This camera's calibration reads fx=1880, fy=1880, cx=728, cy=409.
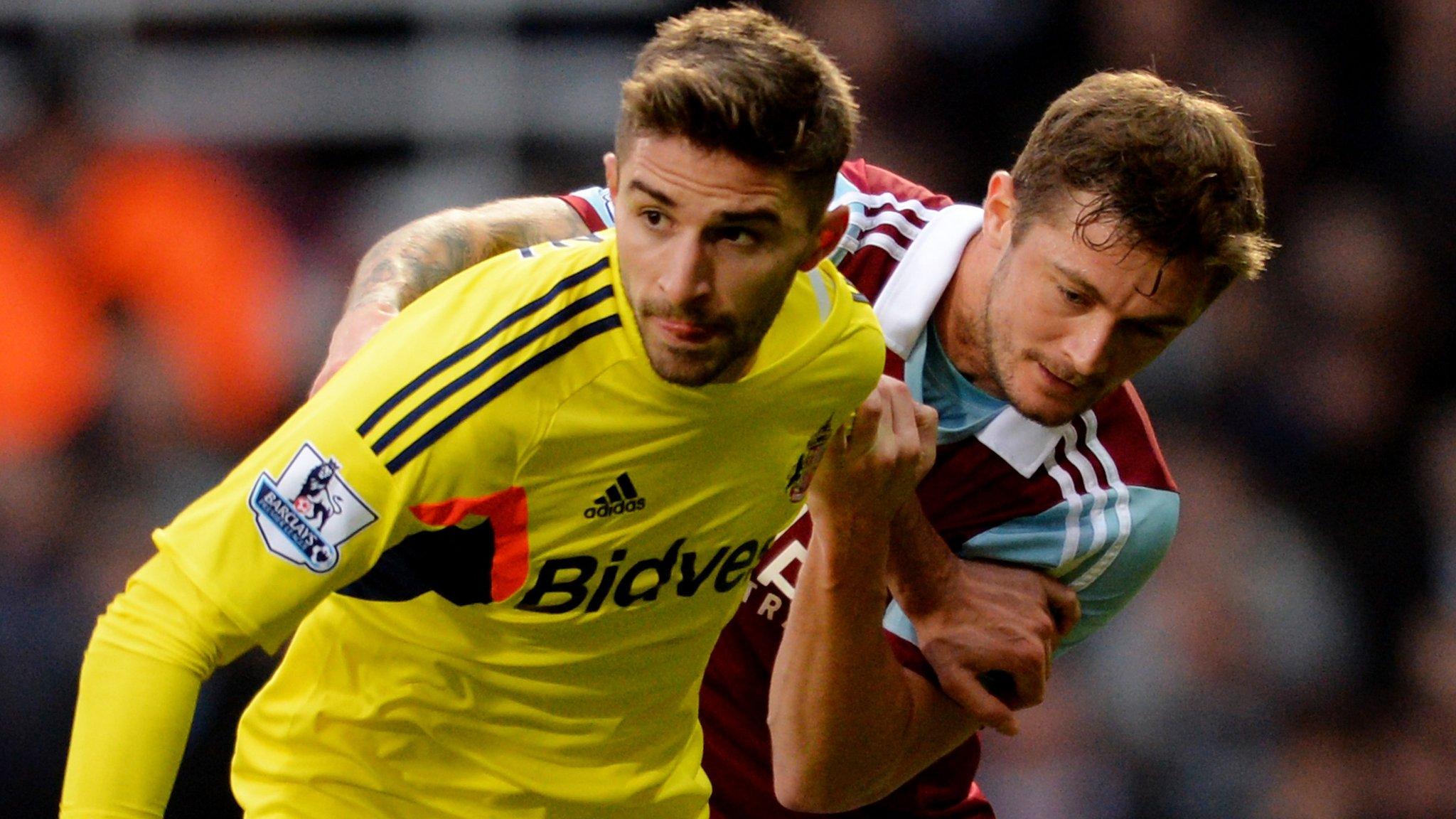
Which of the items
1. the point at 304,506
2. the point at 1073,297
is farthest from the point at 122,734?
the point at 1073,297

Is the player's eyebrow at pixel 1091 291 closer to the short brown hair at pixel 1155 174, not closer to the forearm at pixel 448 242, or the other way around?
the short brown hair at pixel 1155 174

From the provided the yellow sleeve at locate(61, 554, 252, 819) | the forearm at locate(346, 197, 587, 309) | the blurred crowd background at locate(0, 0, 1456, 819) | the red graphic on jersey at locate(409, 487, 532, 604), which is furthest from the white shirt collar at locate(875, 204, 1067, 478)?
the blurred crowd background at locate(0, 0, 1456, 819)

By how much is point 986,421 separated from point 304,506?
1.29m

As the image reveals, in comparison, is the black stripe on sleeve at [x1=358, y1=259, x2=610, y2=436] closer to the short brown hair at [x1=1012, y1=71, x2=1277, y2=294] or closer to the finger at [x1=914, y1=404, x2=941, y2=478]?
the finger at [x1=914, y1=404, x2=941, y2=478]

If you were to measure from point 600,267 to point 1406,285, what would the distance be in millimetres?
4322

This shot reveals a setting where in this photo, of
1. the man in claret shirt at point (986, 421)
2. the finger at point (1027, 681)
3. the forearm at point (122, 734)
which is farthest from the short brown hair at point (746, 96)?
the finger at point (1027, 681)

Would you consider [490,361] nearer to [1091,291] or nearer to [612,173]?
[612,173]

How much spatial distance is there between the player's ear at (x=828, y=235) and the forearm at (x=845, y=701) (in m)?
0.49

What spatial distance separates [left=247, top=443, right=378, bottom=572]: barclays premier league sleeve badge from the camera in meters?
1.90

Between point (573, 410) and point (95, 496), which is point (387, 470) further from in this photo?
point (95, 496)

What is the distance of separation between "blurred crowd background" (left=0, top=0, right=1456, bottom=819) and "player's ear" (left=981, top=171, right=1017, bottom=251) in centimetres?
273

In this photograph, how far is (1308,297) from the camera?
19.2ft

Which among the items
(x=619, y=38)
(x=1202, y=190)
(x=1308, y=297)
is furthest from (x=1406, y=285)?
(x=1202, y=190)

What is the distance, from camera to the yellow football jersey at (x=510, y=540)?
1933 mm
